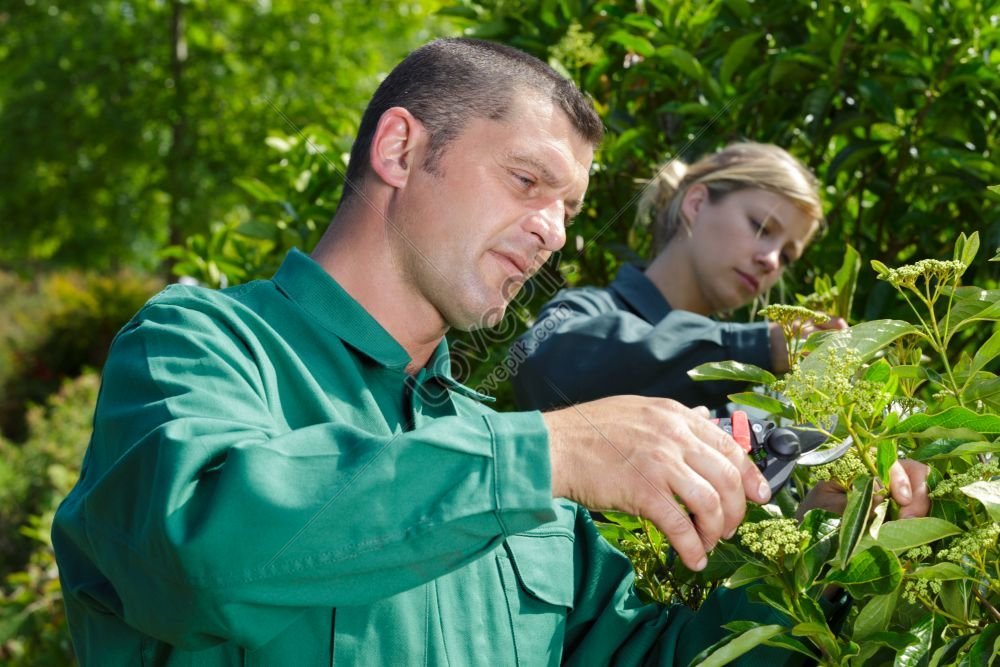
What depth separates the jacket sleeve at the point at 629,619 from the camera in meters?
1.77

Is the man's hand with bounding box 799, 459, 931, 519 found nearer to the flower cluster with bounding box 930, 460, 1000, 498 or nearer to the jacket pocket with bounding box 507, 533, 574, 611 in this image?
the flower cluster with bounding box 930, 460, 1000, 498

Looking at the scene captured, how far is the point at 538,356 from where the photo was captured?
2.73 meters

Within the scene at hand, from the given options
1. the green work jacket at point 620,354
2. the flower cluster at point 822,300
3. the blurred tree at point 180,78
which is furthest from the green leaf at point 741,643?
the blurred tree at point 180,78

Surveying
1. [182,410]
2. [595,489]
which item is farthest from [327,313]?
[595,489]

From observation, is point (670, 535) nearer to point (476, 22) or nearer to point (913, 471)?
point (913, 471)

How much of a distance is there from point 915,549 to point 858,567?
0.13 m

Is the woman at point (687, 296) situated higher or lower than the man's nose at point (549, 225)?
lower

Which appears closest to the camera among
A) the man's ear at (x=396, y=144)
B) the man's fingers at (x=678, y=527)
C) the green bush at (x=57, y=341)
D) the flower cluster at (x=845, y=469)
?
the man's fingers at (x=678, y=527)

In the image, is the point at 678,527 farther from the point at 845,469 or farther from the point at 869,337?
the point at 869,337

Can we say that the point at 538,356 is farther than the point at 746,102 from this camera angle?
No

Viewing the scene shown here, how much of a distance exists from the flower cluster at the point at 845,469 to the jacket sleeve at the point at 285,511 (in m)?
0.40

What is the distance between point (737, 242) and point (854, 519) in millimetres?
1879

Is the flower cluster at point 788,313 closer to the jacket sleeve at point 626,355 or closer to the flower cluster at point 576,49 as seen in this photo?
the jacket sleeve at point 626,355

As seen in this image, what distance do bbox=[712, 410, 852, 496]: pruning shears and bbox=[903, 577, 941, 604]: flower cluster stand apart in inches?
7.3
